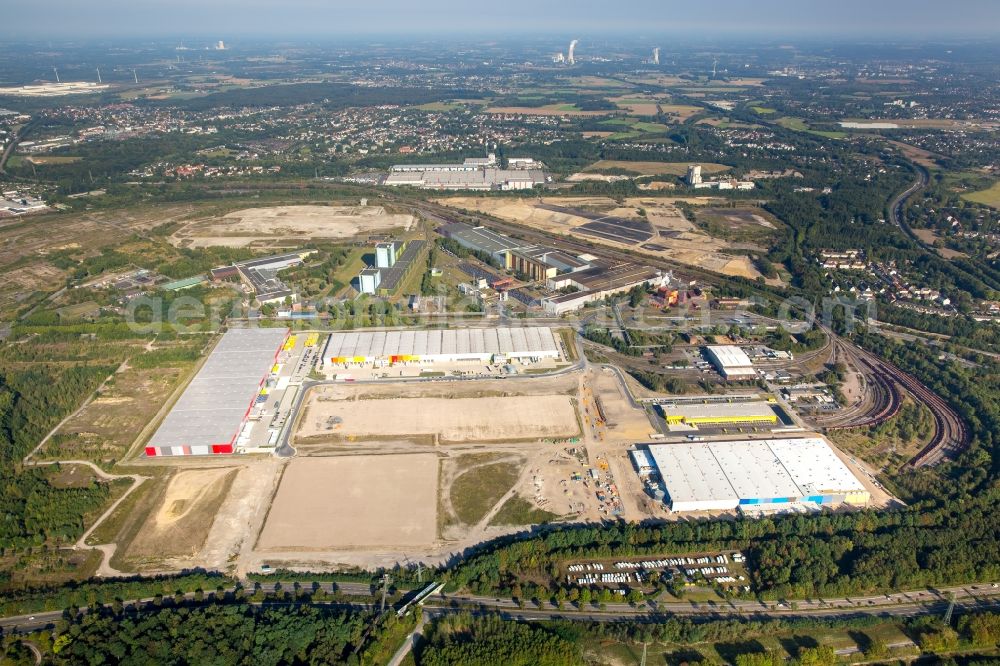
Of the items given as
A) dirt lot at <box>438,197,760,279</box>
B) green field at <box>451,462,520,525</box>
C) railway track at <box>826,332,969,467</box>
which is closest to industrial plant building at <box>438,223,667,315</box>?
dirt lot at <box>438,197,760,279</box>

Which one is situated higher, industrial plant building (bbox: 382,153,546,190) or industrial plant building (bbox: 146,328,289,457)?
industrial plant building (bbox: 382,153,546,190)

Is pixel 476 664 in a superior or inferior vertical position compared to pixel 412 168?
inferior

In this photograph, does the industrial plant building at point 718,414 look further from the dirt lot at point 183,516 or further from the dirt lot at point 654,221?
the dirt lot at point 183,516

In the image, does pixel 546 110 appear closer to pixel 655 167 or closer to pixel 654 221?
pixel 655 167

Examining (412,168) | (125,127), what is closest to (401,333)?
(412,168)

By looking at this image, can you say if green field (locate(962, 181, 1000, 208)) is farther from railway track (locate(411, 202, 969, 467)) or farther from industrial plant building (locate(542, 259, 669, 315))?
industrial plant building (locate(542, 259, 669, 315))

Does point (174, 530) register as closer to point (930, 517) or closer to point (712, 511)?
point (712, 511)

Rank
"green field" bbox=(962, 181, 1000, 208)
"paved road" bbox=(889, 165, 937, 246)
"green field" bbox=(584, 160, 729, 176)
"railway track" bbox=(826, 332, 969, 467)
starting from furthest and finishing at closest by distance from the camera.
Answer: "green field" bbox=(584, 160, 729, 176) < "green field" bbox=(962, 181, 1000, 208) < "paved road" bbox=(889, 165, 937, 246) < "railway track" bbox=(826, 332, 969, 467)
